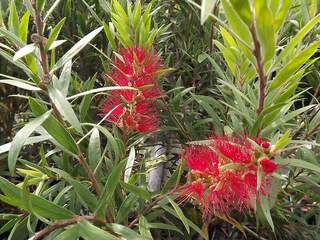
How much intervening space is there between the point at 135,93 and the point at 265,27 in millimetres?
371

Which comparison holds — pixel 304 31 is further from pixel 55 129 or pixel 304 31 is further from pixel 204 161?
pixel 55 129

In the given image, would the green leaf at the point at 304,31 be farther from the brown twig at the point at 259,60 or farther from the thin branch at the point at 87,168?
the thin branch at the point at 87,168

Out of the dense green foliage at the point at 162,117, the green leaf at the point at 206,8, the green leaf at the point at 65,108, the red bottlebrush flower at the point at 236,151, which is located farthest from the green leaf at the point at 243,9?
the green leaf at the point at 65,108

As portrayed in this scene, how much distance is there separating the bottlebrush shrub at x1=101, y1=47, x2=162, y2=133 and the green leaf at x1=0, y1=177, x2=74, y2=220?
227 mm

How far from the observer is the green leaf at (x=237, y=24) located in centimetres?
71

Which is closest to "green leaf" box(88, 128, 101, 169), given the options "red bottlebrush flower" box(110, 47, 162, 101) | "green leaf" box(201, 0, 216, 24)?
"red bottlebrush flower" box(110, 47, 162, 101)

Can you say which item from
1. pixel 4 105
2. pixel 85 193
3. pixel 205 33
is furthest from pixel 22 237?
pixel 205 33

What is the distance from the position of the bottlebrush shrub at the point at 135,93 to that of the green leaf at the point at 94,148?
54 millimetres

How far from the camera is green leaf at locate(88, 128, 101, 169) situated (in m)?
1.04

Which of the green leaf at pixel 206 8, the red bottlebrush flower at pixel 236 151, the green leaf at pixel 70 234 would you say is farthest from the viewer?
the green leaf at pixel 70 234

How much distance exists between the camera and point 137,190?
972 millimetres

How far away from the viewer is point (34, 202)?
89 centimetres

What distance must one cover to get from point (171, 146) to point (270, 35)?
2.88 ft

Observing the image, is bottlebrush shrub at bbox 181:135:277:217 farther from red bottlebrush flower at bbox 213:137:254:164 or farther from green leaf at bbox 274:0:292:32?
green leaf at bbox 274:0:292:32
